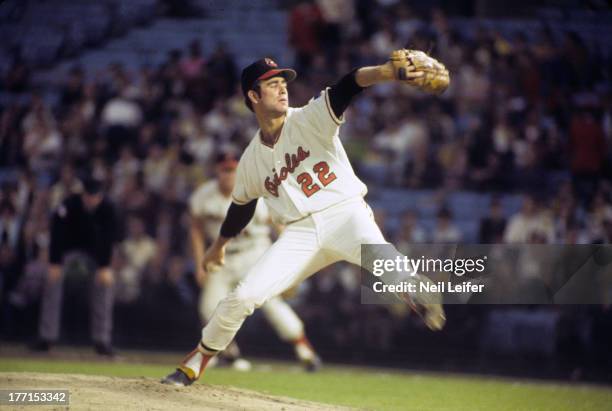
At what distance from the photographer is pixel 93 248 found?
1105 centimetres

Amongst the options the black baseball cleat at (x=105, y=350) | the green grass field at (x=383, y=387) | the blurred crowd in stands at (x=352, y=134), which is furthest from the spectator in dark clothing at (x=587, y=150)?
the black baseball cleat at (x=105, y=350)

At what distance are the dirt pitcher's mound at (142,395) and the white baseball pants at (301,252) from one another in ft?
1.52

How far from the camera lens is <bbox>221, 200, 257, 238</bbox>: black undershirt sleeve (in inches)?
272

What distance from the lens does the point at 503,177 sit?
13.1 m

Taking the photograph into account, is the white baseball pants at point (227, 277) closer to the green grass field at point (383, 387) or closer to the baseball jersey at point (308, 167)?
the green grass field at point (383, 387)

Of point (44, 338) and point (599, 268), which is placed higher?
point (599, 268)

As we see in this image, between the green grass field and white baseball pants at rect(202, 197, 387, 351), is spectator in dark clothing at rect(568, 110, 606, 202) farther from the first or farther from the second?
white baseball pants at rect(202, 197, 387, 351)

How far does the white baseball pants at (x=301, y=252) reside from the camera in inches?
245

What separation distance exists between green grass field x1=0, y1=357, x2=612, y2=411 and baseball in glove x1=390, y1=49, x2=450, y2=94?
2.67m

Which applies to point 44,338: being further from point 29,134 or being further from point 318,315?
point 29,134

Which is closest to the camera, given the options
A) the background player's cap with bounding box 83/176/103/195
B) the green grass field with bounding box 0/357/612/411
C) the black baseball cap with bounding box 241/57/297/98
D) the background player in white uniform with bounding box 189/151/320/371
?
the black baseball cap with bounding box 241/57/297/98

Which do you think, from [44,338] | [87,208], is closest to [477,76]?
[87,208]

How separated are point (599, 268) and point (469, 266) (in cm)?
341

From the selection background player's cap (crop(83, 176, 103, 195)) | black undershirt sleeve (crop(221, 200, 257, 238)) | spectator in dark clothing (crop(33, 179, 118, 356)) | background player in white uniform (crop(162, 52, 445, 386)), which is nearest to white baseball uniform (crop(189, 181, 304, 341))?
spectator in dark clothing (crop(33, 179, 118, 356))
